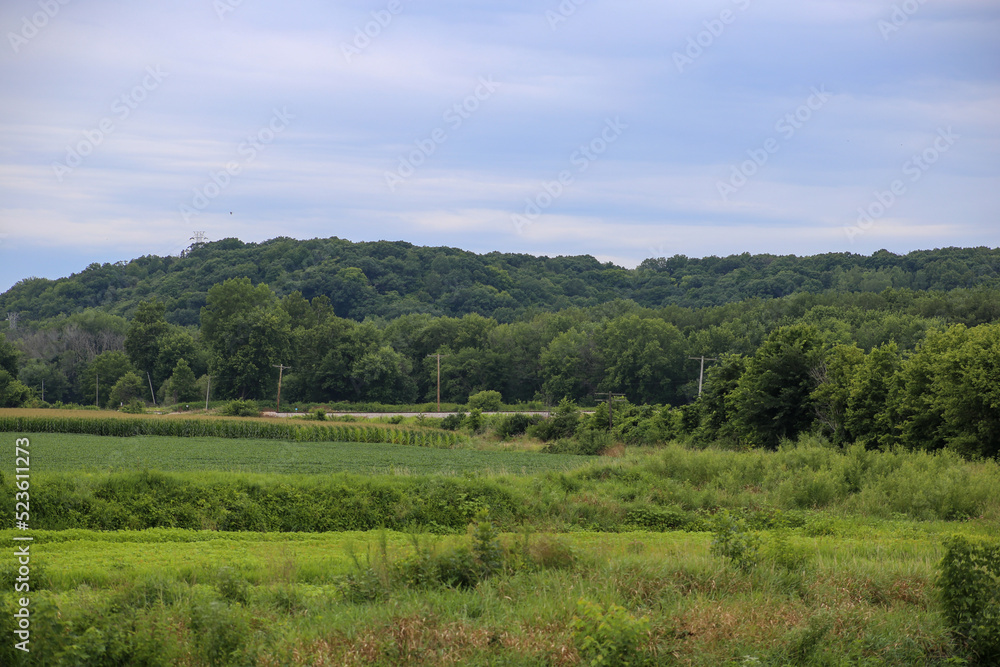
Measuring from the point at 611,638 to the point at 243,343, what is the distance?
94464mm

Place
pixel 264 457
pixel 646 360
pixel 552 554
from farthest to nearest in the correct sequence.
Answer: pixel 646 360 < pixel 264 457 < pixel 552 554

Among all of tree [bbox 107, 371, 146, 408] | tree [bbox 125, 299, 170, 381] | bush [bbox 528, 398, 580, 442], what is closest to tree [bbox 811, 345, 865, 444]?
bush [bbox 528, 398, 580, 442]

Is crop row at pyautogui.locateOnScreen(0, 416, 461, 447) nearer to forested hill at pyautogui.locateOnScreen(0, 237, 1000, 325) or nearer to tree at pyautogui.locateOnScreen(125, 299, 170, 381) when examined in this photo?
tree at pyautogui.locateOnScreen(125, 299, 170, 381)

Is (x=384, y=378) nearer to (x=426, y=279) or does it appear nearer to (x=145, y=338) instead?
(x=145, y=338)

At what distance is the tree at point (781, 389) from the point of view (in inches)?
1545

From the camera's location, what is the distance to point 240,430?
5978 centimetres

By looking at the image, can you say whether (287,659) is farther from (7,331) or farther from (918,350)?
(7,331)

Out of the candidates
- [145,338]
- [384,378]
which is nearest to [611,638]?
[384,378]

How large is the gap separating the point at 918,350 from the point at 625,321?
63.7 meters

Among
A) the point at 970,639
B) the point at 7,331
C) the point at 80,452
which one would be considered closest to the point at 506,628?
the point at 970,639

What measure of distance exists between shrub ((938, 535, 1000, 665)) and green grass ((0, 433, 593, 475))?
22.5 meters

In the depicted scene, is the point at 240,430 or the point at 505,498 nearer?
the point at 505,498

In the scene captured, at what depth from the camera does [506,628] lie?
376 inches

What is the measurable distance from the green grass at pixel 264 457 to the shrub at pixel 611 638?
22.5 m
